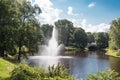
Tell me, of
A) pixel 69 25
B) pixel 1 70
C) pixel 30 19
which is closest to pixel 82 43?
pixel 69 25

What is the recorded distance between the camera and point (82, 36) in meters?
96.9

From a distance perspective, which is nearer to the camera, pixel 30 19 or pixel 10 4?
pixel 10 4

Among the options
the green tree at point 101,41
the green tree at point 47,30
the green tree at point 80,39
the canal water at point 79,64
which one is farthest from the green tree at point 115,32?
the green tree at point 101,41

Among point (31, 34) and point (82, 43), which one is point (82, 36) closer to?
point (82, 43)

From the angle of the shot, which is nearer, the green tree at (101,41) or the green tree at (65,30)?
the green tree at (65,30)

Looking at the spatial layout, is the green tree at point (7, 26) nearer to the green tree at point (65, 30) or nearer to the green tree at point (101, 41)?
the green tree at point (65, 30)

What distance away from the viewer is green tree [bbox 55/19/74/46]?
99.0m

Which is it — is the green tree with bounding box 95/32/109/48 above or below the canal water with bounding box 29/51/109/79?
above

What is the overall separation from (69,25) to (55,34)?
7382 millimetres

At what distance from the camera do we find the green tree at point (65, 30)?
99.0 metres

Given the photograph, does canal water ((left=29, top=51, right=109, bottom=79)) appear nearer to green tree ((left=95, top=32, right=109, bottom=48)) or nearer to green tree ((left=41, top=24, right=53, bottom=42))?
green tree ((left=41, top=24, right=53, bottom=42))

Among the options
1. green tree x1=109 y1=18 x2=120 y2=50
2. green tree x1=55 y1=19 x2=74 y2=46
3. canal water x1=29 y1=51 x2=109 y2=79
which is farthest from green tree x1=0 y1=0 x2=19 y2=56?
green tree x1=55 y1=19 x2=74 y2=46

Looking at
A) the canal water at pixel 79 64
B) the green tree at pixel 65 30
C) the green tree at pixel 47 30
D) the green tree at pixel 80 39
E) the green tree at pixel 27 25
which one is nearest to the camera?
the canal water at pixel 79 64

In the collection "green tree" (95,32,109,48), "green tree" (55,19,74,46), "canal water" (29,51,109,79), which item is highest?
"green tree" (55,19,74,46)
